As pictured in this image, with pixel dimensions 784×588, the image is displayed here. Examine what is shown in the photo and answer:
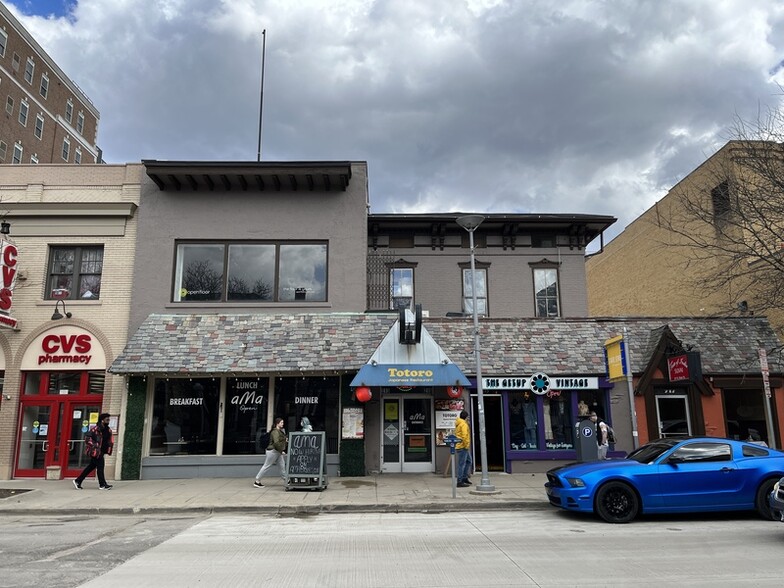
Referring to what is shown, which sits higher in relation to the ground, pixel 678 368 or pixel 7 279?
pixel 7 279

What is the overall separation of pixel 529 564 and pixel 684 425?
11.3 meters

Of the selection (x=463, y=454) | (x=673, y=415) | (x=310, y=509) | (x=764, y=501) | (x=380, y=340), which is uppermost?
(x=380, y=340)

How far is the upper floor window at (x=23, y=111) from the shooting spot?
43031mm

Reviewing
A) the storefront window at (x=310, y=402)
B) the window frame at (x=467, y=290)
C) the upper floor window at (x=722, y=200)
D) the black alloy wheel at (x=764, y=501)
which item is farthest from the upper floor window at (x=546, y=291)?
the black alloy wheel at (x=764, y=501)

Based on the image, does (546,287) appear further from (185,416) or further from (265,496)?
(185,416)

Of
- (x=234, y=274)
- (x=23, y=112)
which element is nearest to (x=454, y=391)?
(x=234, y=274)

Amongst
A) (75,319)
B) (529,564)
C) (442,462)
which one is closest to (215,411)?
(75,319)

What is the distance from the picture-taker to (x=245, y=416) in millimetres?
15820

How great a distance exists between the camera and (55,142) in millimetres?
48406

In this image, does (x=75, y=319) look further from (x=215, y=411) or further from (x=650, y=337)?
(x=650, y=337)

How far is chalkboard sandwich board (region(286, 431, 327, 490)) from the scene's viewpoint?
12.9m

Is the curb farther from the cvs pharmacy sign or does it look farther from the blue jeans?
the cvs pharmacy sign

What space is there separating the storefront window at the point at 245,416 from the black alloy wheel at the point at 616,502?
931 centimetres

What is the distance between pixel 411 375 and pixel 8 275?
1147 cm
